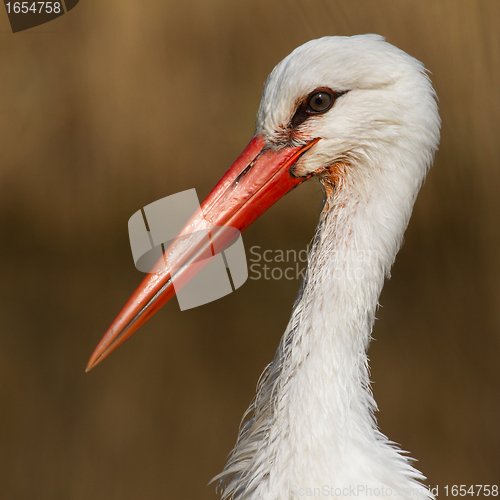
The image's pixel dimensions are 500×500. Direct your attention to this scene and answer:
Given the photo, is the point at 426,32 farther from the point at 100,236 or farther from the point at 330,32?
the point at 100,236

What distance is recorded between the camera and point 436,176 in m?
2.57

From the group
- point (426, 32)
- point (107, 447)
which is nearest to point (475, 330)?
point (426, 32)

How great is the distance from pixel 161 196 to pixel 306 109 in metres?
1.72

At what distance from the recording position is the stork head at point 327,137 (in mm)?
1091

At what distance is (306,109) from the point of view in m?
1.15

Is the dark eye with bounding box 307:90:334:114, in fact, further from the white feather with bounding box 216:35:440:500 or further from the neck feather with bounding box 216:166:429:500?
the neck feather with bounding box 216:166:429:500

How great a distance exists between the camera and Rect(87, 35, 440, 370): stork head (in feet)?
3.58
